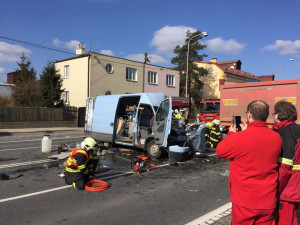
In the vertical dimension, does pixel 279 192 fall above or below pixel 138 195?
above

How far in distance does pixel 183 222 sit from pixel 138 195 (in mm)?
1436

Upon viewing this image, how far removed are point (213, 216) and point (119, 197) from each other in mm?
1839

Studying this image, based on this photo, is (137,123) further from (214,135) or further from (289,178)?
(289,178)

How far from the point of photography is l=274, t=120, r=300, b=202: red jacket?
2506 millimetres

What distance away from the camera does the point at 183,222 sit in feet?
12.6

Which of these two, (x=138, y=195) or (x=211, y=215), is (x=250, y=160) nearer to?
(x=211, y=215)

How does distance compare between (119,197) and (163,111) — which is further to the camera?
(163,111)

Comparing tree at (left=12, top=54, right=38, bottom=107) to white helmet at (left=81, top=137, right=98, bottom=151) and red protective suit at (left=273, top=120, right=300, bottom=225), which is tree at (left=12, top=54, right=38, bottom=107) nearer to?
white helmet at (left=81, top=137, right=98, bottom=151)

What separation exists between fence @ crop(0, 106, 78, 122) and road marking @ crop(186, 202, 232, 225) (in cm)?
1950

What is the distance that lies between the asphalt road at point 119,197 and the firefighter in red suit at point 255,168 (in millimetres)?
1748

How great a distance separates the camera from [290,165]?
8.25ft

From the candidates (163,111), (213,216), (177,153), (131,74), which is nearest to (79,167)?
(213,216)

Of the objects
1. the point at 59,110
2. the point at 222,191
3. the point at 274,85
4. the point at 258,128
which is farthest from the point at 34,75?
the point at 258,128

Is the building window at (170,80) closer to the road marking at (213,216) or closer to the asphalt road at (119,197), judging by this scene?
the asphalt road at (119,197)
